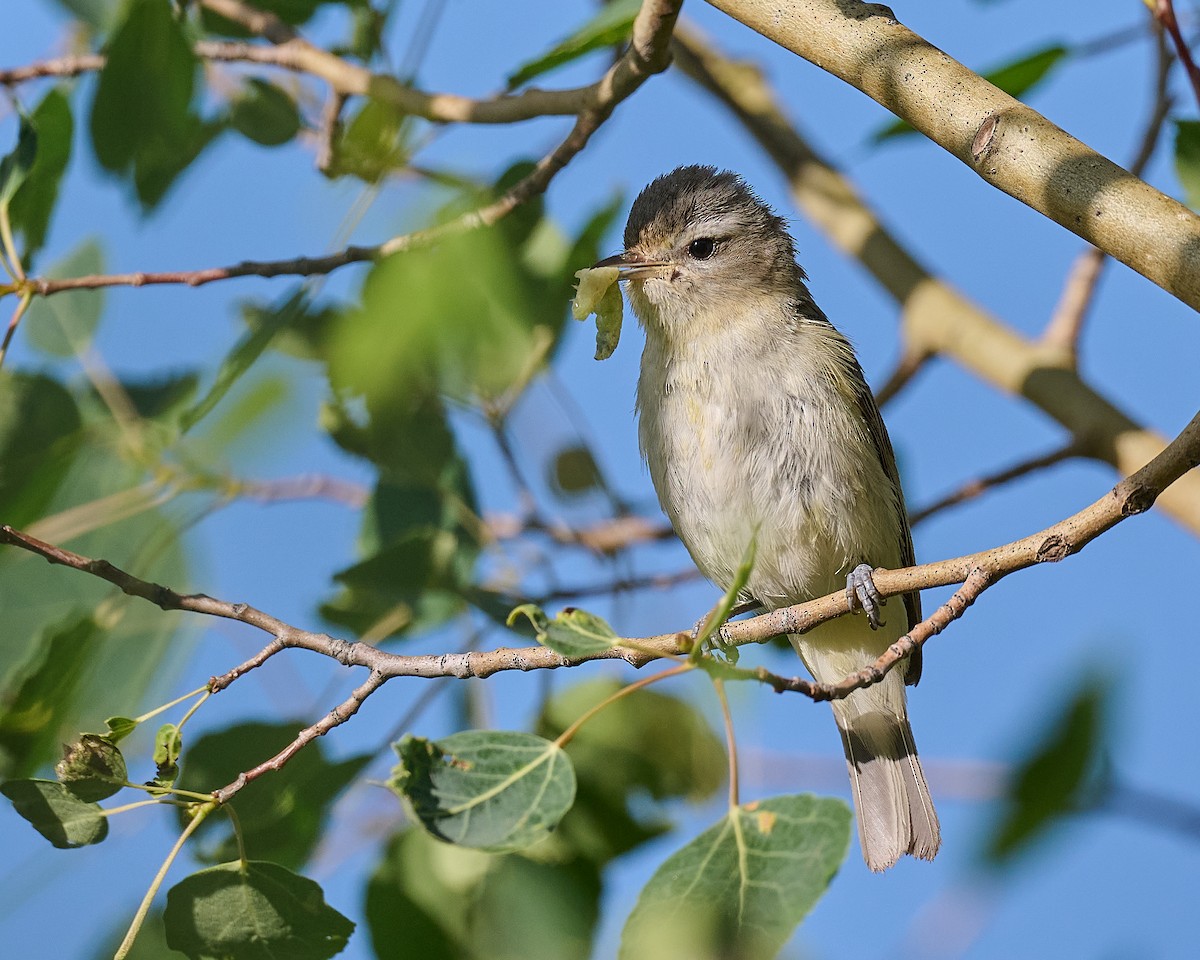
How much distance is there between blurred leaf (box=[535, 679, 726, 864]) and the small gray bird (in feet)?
1.70

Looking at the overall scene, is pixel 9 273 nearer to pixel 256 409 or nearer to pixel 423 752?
pixel 256 409

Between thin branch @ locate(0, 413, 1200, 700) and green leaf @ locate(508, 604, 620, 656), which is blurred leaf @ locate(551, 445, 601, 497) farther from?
green leaf @ locate(508, 604, 620, 656)

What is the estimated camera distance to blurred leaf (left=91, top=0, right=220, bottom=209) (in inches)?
100

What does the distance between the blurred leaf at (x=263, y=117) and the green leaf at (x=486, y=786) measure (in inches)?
79.7

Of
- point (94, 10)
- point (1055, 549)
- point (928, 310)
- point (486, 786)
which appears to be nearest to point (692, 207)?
point (928, 310)

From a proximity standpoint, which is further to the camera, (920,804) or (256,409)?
(920,804)

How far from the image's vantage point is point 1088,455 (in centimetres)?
322

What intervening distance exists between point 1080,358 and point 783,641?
1.17 m

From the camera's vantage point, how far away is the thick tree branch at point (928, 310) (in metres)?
3.18

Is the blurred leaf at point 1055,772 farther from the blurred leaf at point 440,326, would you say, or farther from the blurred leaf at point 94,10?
the blurred leaf at point 94,10

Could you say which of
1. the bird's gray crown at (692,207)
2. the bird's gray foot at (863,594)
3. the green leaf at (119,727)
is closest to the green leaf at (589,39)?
the bird's gray crown at (692,207)

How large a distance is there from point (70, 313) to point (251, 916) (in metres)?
1.77

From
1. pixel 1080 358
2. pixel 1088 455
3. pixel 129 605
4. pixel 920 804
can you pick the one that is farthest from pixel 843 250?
pixel 129 605

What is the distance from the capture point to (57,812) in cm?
185
